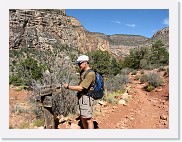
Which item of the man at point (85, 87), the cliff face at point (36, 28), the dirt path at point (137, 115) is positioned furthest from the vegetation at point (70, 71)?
the cliff face at point (36, 28)

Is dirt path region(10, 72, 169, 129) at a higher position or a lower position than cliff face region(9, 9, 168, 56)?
lower

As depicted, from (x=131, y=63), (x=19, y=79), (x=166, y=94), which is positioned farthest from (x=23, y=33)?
(x=166, y=94)

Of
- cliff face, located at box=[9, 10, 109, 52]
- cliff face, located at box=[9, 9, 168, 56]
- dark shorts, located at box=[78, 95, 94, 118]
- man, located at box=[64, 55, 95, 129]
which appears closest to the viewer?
man, located at box=[64, 55, 95, 129]

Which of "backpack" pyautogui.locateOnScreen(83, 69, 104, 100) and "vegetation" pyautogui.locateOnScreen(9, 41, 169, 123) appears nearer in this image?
"backpack" pyautogui.locateOnScreen(83, 69, 104, 100)

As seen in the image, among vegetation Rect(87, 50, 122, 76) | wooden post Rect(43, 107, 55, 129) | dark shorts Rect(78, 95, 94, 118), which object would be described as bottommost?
wooden post Rect(43, 107, 55, 129)

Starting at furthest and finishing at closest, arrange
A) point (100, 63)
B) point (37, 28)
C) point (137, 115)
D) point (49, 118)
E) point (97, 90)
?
point (37, 28) < point (100, 63) < point (137, 115) < point (49, 118) < point (97, 90)

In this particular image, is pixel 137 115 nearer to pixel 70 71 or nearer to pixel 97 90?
pixel 70 71

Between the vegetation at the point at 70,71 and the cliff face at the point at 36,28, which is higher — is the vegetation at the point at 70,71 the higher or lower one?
the lower one

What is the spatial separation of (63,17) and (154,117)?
129ft

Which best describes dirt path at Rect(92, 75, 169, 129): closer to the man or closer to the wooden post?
the wooden post

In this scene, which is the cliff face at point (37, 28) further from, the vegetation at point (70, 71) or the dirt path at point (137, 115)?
the dirt path at point (137, 115)

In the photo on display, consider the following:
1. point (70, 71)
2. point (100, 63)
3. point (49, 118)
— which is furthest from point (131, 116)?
point (100, 63)

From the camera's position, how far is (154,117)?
6.56 meters

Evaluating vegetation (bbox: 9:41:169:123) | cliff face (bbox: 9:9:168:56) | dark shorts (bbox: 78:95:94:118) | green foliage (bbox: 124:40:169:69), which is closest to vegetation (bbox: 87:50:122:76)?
vegetation (bbox: 9:41:169:123)
